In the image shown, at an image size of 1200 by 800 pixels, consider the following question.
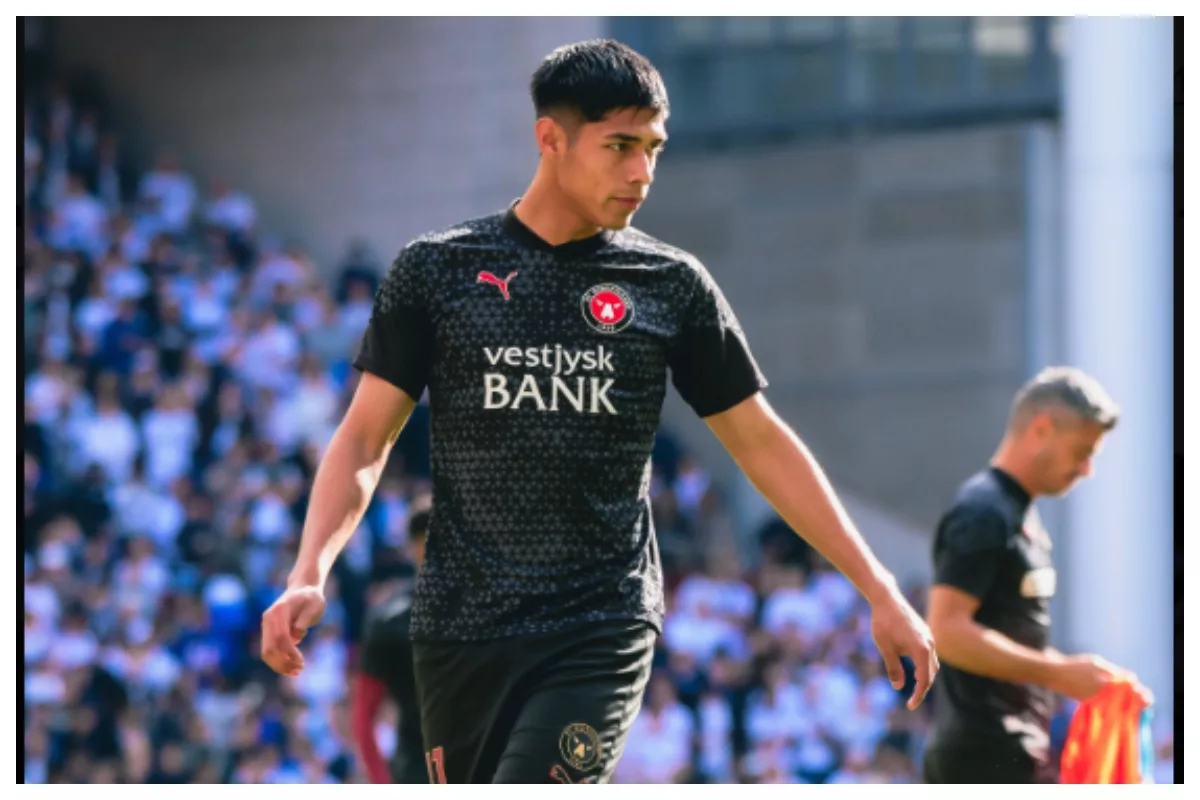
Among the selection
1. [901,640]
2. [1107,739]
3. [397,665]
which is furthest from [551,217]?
[397,665]

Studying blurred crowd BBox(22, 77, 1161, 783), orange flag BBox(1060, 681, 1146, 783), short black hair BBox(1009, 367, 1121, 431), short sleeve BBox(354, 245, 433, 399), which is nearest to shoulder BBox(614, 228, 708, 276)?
short sleeve BBox(354, 245, 433, 399)

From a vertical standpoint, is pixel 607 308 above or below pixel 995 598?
above

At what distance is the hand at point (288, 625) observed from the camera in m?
3.95

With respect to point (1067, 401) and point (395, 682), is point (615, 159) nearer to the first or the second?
point (1067, 401)

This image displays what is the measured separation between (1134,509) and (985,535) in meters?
9.83

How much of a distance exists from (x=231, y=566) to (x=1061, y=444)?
10225 millimetres

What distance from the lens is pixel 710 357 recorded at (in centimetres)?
447

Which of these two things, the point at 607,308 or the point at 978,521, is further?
the point at 978,521

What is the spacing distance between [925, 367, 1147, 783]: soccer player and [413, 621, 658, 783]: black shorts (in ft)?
5.36

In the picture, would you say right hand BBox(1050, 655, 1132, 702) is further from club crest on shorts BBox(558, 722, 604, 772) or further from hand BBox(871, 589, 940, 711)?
club crest on shorts BBox(558, 722, 604, 772)

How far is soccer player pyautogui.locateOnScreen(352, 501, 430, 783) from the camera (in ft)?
22.7
